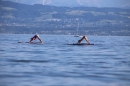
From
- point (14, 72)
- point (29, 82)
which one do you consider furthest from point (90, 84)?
point (14, 72)

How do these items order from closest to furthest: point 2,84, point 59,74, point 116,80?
point 2,84 < point 116,80 < point 59,74

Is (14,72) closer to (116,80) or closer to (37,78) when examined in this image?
(37,78)

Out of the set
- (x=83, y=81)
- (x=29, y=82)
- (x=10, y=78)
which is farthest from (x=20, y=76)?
(x=83, y=81)

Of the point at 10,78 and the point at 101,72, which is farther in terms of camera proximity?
the point at 101,72

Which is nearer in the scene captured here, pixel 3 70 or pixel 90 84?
pixel 90 84

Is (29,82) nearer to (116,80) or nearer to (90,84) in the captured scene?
(90,84)

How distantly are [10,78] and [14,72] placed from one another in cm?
345

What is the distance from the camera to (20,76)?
2891 cm

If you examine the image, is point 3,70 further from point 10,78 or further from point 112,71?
point 112,71

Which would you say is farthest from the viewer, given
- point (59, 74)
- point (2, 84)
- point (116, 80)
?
point (59, 74)

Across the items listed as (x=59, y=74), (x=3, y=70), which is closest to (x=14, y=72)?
(x=3, y=70)

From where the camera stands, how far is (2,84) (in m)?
25.3

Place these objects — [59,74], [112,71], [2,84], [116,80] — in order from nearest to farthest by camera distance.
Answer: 1. [2,84]
2. [116,80]
3. [59,74]
4. [112,71]

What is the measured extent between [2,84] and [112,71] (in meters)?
11.4
